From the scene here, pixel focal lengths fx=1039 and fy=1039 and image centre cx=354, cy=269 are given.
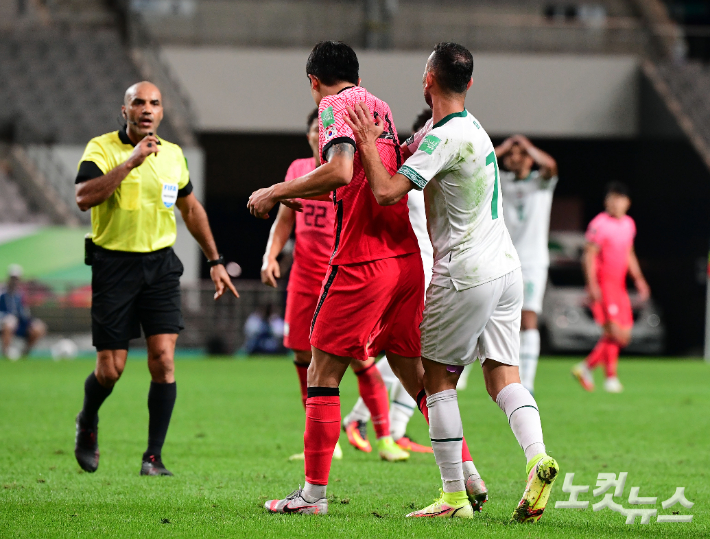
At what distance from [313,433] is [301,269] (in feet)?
8.23

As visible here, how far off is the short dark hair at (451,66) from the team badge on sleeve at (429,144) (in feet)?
0.92

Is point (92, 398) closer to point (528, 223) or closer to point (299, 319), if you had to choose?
point (299, 319)

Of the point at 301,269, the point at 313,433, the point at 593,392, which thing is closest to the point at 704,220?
the point at 593,392

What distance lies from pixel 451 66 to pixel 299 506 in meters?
2.19

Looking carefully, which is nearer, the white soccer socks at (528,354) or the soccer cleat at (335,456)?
the soccer cleat at (335,456)

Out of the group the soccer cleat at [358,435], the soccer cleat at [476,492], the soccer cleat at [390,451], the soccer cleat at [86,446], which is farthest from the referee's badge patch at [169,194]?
the soccer cleat at [476,492]

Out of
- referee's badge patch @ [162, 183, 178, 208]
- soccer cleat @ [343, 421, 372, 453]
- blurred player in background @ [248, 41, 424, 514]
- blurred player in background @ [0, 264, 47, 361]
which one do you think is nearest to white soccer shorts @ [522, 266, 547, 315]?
soccer cleat @ [343, 421, 372, 453]

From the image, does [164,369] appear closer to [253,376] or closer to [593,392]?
[593,392]

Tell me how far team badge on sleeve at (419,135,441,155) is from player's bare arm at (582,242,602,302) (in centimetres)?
856

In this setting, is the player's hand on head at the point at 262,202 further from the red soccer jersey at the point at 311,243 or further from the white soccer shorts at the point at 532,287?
the white soccer shorts at the point at 532,287

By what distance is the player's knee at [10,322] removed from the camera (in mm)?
19453

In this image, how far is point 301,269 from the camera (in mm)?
7316

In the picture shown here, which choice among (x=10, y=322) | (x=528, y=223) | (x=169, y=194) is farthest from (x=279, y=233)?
(x=10, y=322)

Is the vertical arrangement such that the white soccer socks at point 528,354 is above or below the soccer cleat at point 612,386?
above
